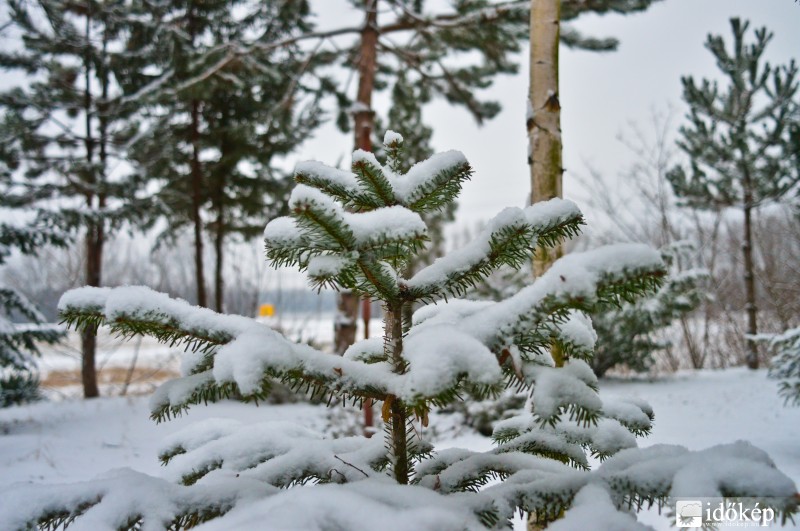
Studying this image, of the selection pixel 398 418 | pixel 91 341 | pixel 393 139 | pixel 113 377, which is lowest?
pixel 113 377

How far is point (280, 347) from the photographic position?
0.76 m

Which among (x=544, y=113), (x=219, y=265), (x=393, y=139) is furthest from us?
(x=219, y=265)

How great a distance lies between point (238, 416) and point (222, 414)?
0.22 m

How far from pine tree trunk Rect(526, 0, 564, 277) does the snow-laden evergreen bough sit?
1.07 meters

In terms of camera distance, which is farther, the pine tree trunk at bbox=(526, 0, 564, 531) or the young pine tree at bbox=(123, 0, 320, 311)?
the young pine tree at bbox=(123, 0, 320, 311)

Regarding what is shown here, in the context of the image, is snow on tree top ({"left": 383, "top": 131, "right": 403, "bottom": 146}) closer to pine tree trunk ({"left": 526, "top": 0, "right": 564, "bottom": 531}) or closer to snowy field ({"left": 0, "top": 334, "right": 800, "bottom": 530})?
pine tree trunk ({"left": 526, "top": 0, "right": 564, "bottom": 531})

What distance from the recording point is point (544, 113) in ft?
6.41

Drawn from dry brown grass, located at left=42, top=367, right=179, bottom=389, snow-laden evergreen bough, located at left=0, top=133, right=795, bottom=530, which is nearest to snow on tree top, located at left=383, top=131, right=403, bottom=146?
snow-laden evergreen bough, located at left=0, top=133, right=795, bottom=530

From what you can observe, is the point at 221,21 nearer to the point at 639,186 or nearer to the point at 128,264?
the point at 639,186

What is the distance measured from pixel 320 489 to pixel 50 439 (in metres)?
5.83

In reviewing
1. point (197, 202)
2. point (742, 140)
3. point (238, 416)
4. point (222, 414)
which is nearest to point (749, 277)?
point (742, 140)

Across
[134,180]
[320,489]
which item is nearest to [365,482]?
[320,489]

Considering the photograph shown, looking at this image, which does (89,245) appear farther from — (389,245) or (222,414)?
(389,245)

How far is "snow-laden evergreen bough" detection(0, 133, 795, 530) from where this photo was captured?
676 millimetres
